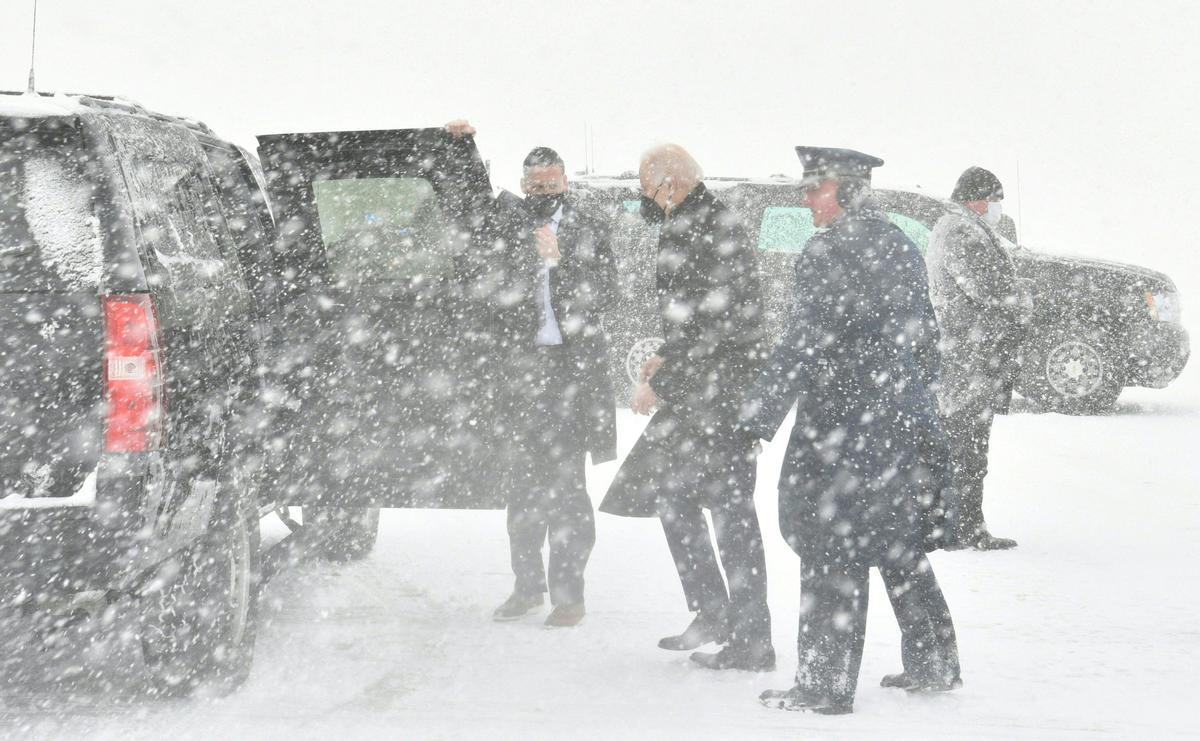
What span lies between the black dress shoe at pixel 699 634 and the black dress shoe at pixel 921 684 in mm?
688

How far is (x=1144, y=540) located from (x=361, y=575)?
4104mm

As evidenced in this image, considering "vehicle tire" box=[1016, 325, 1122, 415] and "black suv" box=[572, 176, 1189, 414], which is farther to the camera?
"vehicle tire" box=[1016, 325, 1122, 415]

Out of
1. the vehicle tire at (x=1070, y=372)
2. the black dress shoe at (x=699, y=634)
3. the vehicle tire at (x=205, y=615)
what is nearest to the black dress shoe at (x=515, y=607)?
the black dress shoe at (x=699, y=634)

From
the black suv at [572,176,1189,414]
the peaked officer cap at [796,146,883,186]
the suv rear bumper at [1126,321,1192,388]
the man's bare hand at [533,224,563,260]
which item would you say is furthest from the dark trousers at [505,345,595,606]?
the suv rear bumper at [1126,321,1192,388]

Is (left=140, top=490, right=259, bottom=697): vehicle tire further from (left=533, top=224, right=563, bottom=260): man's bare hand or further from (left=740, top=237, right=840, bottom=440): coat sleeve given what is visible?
(left=740, top=237, right=840, bottom=440): coat sleeve

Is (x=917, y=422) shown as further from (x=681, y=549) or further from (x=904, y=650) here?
(x=681, y=549)

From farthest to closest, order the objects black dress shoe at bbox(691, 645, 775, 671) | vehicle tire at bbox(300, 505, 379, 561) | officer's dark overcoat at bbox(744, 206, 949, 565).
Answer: vehicle tire at bbox(300, 505, 379, 561), black dress shoe at bbox(691, 645, 775, 671), officer's dark overcoat at bbox(744, 206, 949, 565)

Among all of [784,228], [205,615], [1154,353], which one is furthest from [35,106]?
→ [1154,353]

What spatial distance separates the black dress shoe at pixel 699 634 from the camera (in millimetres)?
4723

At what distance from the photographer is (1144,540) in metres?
6.77

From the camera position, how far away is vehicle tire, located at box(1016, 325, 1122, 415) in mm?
12055

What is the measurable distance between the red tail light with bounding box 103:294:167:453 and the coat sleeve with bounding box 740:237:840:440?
6.05 ft

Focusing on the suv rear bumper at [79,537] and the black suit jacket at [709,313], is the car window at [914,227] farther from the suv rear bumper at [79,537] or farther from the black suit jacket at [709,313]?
the suv rear bumper at [79,537]

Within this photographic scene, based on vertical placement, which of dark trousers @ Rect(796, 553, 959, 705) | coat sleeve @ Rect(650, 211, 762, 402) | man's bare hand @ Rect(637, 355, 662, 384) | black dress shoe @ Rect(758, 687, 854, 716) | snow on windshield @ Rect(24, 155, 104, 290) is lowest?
black dress shoe @ Rect(758, 687, 854, 716)
